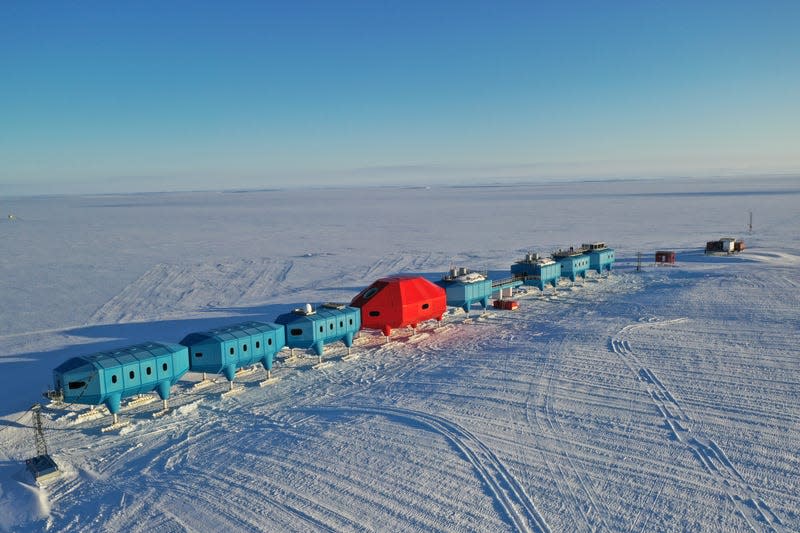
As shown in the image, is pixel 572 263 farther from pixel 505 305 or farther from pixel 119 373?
pixel 119 373

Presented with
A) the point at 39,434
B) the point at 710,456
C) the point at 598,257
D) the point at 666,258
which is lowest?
the point at 710,456

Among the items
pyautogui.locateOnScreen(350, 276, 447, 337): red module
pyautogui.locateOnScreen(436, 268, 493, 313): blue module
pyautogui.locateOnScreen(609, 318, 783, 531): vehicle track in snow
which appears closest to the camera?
pyautogui.locateOnScreen(609, 318, 783, 531): vehicle track in snow

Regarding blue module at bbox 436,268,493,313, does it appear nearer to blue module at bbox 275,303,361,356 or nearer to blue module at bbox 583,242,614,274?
blue module at bbox 275,303,361,356

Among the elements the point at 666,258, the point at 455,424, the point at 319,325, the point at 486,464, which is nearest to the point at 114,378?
the point at 319,325

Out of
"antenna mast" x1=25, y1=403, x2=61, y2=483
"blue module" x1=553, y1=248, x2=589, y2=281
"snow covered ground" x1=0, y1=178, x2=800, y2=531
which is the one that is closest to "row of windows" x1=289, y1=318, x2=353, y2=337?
"snow covered ground" x1=0, y1=178, x2=800, y2=531

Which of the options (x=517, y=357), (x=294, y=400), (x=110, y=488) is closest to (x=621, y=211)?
(x=517, y=357)
